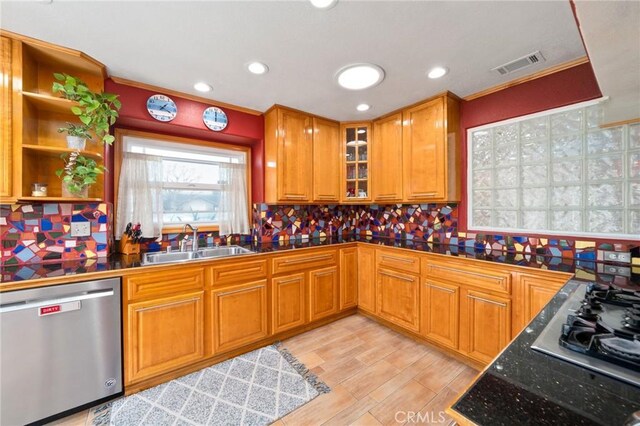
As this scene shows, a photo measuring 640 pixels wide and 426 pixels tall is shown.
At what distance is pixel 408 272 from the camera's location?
2.46m

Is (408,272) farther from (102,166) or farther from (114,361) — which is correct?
(102,166)

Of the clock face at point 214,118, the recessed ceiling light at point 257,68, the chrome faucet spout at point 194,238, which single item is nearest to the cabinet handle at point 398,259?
the chrome faucet spout at point 194,238

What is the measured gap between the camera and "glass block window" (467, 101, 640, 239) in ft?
6.00

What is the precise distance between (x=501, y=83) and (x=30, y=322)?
148 inches

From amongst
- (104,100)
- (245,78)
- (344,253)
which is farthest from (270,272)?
(104,100)

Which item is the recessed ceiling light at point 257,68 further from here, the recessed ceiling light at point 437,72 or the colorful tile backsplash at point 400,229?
the colorful tile backsplash at point 400,229

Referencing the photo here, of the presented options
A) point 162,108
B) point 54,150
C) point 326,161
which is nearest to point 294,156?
point 326,161

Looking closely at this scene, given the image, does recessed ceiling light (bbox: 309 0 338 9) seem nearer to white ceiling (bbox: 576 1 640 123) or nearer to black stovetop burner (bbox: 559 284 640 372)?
white ceiling (bbox: 576 1 640 123)

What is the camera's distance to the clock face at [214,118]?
253 centimetres

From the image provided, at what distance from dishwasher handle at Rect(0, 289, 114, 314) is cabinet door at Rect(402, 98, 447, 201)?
8.81ft

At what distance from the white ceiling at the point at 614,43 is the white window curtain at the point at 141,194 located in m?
2.93

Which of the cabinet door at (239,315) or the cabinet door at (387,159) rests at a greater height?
the cabinet door at (387,159)

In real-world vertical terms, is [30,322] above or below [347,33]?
below

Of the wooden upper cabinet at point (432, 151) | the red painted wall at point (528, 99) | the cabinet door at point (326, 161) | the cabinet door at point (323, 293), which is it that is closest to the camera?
the red painted wall at point (528, 99)
